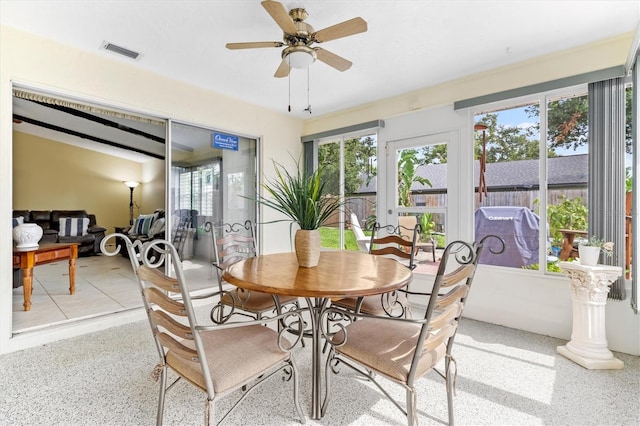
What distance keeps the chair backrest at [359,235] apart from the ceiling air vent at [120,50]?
303 centimetres

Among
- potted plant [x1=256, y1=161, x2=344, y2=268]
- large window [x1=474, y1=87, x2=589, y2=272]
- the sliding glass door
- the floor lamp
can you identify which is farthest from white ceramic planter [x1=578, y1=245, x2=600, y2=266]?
the floor lamp

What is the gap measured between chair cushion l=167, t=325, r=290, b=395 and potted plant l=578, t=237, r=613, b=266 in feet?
7.79

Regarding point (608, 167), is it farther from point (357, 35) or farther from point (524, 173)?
point (357, 35)

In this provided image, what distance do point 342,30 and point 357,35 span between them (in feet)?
2.18

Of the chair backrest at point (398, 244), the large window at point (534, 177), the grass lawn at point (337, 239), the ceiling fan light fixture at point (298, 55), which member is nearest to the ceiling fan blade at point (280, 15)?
the ceiling fan light fixture at point (298, 55)

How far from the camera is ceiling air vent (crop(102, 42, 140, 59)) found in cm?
259

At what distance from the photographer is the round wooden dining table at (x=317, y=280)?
51.4 inches

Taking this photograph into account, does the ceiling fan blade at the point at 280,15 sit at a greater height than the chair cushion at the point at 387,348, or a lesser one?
greater

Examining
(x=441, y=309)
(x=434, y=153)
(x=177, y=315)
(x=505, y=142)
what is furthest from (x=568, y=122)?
(x=177, y=315)

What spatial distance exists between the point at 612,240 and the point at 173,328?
3.17m

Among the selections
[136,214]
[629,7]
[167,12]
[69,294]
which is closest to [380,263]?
[167,12]

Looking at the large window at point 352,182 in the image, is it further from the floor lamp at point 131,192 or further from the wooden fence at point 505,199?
the floor lamp at point 131,192

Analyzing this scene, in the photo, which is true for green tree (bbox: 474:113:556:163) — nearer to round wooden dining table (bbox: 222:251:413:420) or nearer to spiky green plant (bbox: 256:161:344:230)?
round wooden dining table (bbox: 222:251:413:420)

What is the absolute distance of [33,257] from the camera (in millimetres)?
2926
